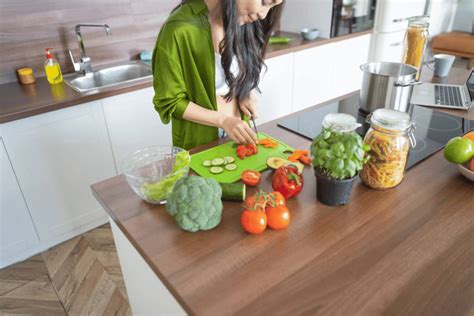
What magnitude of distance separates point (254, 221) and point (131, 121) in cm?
134

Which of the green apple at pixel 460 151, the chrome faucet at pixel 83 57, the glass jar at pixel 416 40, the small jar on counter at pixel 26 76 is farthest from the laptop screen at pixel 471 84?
the small jar on counter at pixel 26 76

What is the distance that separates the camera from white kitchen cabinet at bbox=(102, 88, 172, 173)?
184cm

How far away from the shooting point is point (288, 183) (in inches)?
34.8

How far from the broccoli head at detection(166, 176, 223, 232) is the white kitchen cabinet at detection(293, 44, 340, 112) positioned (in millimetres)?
1972

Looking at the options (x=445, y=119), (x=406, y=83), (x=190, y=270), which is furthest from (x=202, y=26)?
(x=445, y=119)

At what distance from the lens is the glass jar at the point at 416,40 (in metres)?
1.55

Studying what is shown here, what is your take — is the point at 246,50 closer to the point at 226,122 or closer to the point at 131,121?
the point at 226,122

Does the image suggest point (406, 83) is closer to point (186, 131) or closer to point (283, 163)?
point (283, 163)

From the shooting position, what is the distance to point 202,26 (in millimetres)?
1170

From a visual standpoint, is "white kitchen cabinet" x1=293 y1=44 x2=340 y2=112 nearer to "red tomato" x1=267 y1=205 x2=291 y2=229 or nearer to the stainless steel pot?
the stainless steel pot

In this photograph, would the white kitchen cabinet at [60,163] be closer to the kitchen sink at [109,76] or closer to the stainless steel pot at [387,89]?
the kitchen sink at [109,76]

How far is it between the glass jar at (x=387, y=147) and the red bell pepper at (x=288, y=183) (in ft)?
0.61

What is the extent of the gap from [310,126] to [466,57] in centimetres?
332

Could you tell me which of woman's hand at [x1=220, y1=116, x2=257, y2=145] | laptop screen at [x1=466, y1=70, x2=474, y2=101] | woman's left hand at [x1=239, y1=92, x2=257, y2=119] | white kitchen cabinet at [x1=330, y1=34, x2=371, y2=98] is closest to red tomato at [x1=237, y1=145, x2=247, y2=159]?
woman's hand at [x1=220, y1=116, x2=257, y2=145]
